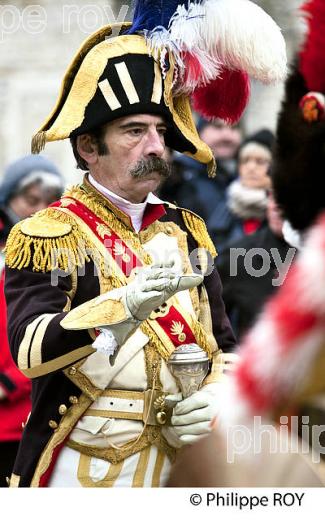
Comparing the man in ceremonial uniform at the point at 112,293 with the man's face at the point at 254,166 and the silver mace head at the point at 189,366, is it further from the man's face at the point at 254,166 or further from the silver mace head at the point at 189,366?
the man's face at the point at 254,166

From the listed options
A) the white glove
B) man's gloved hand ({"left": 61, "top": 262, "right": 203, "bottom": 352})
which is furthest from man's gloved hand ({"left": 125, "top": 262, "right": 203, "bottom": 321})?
the white glove

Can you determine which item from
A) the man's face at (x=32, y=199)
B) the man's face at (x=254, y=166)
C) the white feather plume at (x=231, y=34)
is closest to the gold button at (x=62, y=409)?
the white feather plume at (x=231, y=34)

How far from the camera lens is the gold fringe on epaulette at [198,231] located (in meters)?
3.90

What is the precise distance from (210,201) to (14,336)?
428cm

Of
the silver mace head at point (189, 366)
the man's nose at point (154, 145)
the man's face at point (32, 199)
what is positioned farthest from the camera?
the man's face at point (32, 199)

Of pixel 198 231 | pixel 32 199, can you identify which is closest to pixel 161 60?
pixel 198 231

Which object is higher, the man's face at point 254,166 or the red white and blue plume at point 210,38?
the red white and blue plume at point 210,38

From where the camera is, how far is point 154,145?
368 centimetres

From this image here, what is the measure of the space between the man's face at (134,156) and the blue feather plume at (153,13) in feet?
1.02

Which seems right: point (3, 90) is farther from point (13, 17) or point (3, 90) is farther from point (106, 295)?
point (106, 295)

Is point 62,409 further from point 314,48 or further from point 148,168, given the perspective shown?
point 314,48

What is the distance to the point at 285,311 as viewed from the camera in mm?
1584

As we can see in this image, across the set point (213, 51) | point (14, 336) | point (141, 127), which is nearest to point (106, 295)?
point (14, 336)

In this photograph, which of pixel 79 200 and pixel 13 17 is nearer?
pixel 79 200
